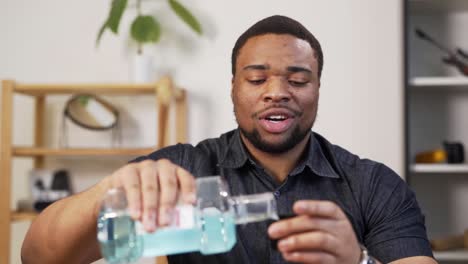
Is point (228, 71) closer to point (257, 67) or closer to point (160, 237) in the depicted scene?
point (257, 67)

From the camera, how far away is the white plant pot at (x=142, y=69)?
2.35 metres

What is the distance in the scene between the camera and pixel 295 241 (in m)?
0.70

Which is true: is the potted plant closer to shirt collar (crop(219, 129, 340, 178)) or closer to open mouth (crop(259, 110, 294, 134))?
shirt collar (crop(219, 129, 340, 178))

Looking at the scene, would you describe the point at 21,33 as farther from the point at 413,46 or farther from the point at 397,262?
the point at 397,262

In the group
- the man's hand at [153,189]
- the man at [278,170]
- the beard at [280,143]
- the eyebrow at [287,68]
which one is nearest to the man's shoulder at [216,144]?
the man at [278,170]

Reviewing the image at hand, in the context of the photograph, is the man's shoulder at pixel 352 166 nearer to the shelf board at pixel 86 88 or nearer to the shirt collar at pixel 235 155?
the shirt collar at pixel 235 155

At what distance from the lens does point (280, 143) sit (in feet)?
4.03

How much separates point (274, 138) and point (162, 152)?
245 mm

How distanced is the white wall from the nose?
4.30 ft

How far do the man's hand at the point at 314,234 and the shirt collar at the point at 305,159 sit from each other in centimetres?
53

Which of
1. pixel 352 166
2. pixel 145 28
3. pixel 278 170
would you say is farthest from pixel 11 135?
pixel 352 166

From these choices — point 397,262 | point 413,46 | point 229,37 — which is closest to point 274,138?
point 397,262

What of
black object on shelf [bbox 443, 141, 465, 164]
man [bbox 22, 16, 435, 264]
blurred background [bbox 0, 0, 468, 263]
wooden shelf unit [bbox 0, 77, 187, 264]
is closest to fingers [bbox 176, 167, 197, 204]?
man [bbox 22, 16, 435, 264]

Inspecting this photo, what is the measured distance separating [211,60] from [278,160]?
1.30m
